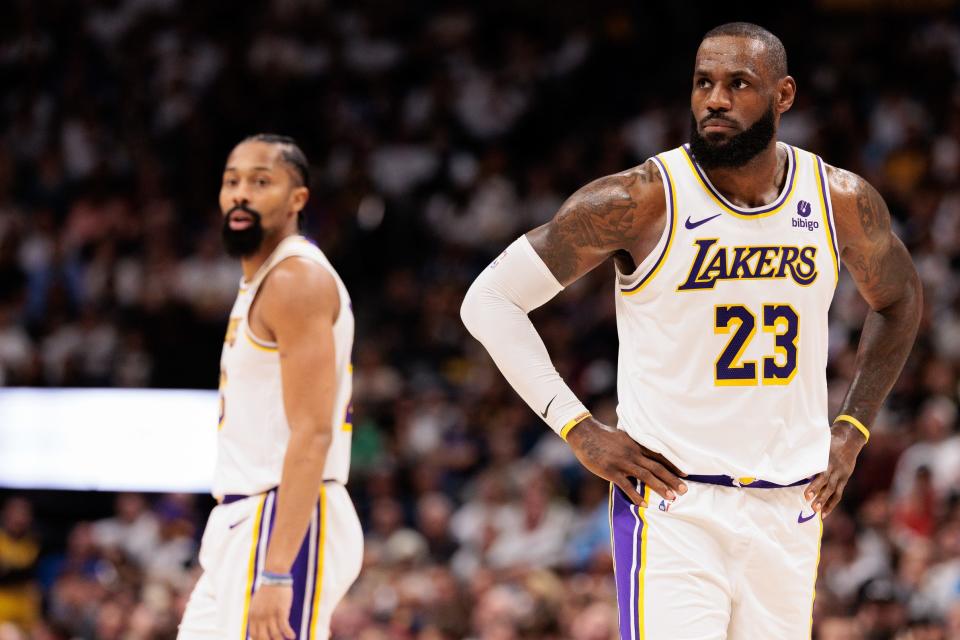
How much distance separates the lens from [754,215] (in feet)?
16.3

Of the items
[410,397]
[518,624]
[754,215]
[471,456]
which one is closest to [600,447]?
[754,215]

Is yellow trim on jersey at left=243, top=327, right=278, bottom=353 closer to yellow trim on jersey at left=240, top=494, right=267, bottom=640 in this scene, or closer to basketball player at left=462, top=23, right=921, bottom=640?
yellow trim on jersey at left=240, top=494, right=267, bottom=640

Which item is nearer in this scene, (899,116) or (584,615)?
(584,615)

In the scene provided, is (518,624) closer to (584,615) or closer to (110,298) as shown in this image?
(584,615)

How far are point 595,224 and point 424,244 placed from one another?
1226cm

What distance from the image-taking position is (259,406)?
569 cm

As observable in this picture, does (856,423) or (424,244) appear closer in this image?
(856,423)

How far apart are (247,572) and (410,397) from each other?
970cm

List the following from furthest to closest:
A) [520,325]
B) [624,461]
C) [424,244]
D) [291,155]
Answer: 1. [424,244]
2. [291,155]
3. [520,325]
4. [624,461]

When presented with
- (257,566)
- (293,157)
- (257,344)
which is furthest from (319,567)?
(293,157)

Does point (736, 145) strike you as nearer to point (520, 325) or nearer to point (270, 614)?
point (520, 325)

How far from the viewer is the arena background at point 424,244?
11609mm

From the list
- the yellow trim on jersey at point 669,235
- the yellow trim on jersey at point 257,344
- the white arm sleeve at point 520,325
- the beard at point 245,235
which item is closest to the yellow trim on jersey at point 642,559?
the white arm sleeve at point 520,325

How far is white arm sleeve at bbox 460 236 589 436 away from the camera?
505 cm
